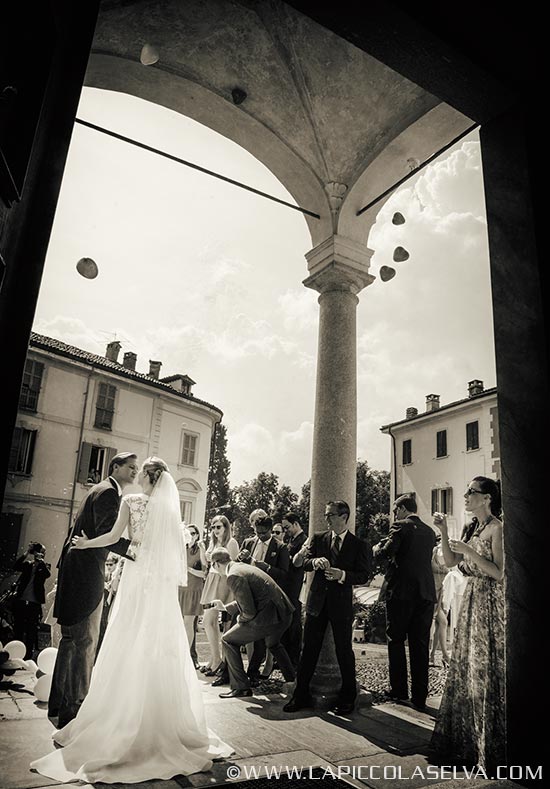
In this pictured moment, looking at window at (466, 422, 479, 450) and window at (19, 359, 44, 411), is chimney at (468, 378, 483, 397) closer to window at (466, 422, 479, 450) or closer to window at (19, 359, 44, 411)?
window at (466, 422, 479, 450)

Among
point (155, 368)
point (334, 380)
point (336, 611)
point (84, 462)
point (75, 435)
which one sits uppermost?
point (155, 368)

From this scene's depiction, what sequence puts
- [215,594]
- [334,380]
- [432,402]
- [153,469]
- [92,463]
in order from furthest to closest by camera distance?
1. [432,402]
2. [92,463]
3. [215,594]
4. [334,380]
5. [153,469]

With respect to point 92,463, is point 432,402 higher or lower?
higher

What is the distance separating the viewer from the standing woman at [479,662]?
10.4 ft

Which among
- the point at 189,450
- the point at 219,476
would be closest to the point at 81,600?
the point at 189,450

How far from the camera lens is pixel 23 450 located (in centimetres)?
1845

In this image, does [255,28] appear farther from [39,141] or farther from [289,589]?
[289,589]

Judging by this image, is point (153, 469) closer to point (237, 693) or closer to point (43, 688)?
point (43, 688)

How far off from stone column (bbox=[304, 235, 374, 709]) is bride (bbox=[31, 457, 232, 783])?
5.67 ft

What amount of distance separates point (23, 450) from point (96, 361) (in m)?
4.46

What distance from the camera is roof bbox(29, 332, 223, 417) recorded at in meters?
19.2

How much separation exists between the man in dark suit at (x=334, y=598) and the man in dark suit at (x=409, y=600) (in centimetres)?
49

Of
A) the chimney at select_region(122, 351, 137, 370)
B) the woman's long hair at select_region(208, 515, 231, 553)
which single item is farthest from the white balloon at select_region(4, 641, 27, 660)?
the chimney at select_region(122, 351, 137, 370)

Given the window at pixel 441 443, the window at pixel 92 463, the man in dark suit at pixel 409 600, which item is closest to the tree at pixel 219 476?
the window at pixel 441 443
